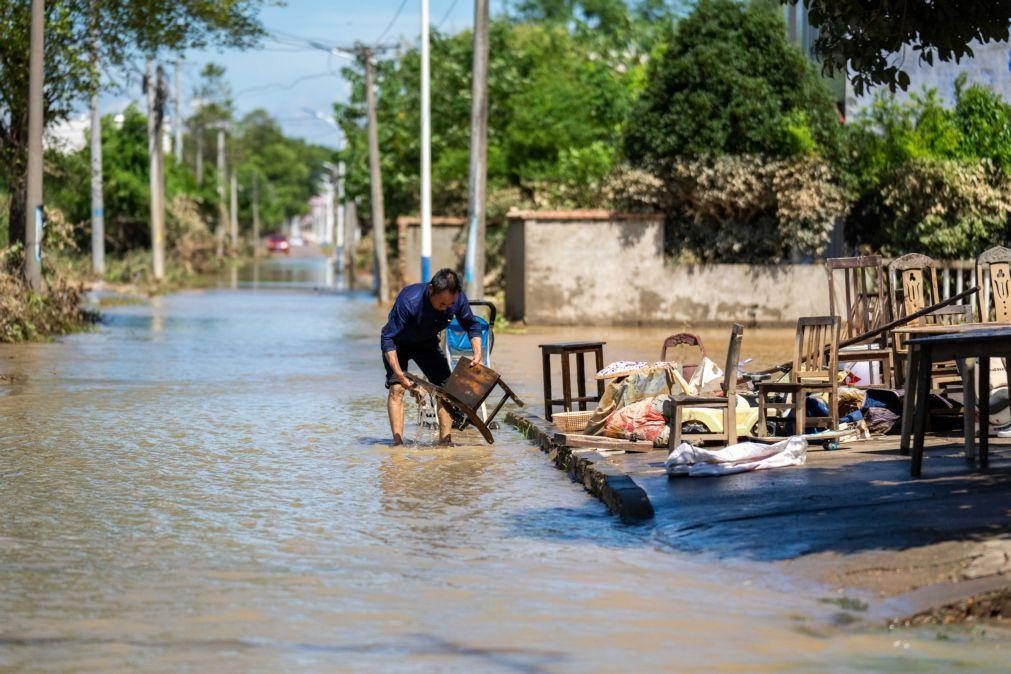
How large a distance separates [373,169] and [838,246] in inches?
594

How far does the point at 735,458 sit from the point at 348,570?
3.22 meters

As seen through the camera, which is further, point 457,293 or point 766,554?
point 457,293

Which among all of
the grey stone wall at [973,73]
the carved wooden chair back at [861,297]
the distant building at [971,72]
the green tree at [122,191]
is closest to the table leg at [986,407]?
the carved wooden chair back at [861,297]

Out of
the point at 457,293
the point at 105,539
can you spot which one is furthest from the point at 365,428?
the point at 105,539

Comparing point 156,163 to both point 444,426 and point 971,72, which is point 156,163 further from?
point 444,426

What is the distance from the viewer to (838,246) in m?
27.6

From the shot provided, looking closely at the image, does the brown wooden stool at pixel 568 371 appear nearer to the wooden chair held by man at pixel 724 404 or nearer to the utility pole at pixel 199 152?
the wooden chair held by man at pixel 724 404

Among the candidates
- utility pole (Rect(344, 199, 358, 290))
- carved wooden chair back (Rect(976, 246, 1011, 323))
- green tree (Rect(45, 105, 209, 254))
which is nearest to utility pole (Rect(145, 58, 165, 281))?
green tree (Rect(45, 105, 209, 254))

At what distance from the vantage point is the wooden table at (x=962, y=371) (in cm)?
876

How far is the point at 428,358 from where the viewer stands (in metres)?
12.5

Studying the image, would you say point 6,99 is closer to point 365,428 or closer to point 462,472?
point 365,428

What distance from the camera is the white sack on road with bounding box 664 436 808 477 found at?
9812 mm

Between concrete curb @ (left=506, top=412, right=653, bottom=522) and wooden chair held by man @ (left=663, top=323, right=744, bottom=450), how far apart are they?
52 centimetres

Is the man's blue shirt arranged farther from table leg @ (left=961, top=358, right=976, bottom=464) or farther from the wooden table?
table leg @ (left=961, top=358, right=976, bottom=464)
